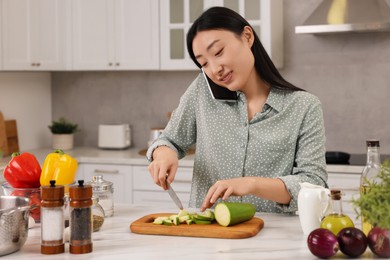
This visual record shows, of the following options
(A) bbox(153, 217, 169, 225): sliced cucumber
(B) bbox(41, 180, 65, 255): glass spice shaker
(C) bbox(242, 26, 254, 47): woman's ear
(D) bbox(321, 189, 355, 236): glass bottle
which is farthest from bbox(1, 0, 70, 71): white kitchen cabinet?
(D) bbox(321, 189, 355, 236): glass bottle

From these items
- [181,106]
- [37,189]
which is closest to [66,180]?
[37,189]

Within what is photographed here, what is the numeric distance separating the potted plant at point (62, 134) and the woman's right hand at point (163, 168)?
2645 millimetres

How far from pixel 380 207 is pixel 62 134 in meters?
3.59

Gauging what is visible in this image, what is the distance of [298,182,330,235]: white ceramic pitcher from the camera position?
6.51ft

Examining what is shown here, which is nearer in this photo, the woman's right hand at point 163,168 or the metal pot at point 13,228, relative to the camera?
the metal pot at point 13,228

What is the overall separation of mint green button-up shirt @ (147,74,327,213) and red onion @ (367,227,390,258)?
1.79 ft

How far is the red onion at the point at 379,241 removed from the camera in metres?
1.73

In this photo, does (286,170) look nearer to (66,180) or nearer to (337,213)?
(337,213)

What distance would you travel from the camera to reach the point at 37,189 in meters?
2.23

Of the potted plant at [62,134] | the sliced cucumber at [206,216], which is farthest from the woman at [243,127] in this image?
the potted plant at [62,134]

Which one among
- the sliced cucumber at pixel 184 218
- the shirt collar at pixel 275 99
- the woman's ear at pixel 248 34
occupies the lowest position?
the sliced cucumber at pixel 184 218

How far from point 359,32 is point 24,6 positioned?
216 centimetres

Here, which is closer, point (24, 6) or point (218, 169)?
point (218, 169)

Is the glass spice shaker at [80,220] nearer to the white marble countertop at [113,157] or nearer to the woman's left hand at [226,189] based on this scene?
the woman's left hand at [226,189]
